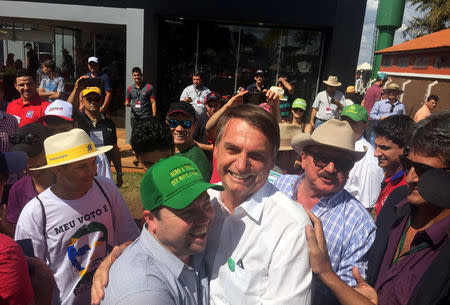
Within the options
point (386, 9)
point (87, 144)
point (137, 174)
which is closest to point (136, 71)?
point (137, 174)

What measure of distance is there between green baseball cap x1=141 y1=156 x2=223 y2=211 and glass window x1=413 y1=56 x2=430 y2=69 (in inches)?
737

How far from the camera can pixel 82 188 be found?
91.4 inches

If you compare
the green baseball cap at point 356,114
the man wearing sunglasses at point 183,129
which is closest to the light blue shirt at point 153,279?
the man wearing sunglasses at point 183,129

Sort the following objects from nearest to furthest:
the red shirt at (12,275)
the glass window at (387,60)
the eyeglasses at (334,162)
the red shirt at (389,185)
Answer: the red shirt at (12,275) < the eyeglasses at (334,162) < the red shirt at (389,185) < the glass window at (387,60)

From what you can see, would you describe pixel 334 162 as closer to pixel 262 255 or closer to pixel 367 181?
pixel 262 255

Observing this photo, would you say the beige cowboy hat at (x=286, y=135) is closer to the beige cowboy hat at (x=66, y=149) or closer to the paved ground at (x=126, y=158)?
the beige cowboy hat at (x=66, y=149)

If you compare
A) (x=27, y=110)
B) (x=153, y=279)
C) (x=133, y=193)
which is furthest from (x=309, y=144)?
(x=133, y=193)

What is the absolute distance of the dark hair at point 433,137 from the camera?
5.85 ft

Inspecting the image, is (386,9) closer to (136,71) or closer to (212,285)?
(136,71)

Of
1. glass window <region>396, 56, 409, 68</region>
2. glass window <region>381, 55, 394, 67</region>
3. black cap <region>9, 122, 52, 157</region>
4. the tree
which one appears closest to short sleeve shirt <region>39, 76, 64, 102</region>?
black cap <region>9, 122, 52, 157</region>

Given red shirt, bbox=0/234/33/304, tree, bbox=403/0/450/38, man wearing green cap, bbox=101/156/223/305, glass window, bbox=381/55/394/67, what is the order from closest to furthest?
man wearing green cap, bbox=101/156/223/305, red shirt, bbox=0/234/33/304, glass window, bbox=381/55/394/67, tree, bbox=403/0/450/38

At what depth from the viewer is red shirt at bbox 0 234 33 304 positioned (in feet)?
4.83

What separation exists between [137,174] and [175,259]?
6.39m

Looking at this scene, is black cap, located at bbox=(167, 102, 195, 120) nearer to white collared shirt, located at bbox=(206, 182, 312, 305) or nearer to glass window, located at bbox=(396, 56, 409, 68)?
white collared shirt, located at bbox=(206, 182, 312, 305)
